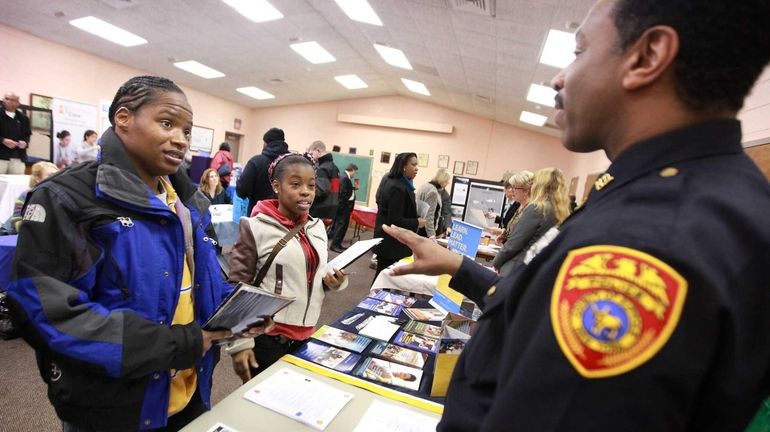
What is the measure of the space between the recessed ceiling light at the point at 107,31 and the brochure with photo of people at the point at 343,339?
743 centimetres

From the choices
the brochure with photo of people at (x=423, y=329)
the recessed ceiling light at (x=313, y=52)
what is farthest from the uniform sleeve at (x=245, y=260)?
the recessed ceiling light at (x=313, y=52)

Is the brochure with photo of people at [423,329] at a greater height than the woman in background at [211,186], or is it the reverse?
the woman in background at [211,186]

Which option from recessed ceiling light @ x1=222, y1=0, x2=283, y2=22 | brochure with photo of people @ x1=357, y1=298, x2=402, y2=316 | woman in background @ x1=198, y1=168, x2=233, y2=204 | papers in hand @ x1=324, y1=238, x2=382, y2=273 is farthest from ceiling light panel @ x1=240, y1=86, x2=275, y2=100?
papers in hand @ x1=324, y1=238, x2=382, y2=273

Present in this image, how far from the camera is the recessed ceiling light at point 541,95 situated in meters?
6.01

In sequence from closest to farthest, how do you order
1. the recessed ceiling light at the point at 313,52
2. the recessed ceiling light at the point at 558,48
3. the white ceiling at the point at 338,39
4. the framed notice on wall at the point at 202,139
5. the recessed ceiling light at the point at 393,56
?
the recessed ceiling light at the point at 558,48 < the white ceiling at the point at 338,39 < the recessed ceiling light at the point at 393,56 < the recessed ceiling light at the point at 313,52 < the framed notice on wall at the point at 202,139

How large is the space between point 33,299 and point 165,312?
0.25 m

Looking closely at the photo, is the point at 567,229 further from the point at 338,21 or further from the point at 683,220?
the point at 338,21

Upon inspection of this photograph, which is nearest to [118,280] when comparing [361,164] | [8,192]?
[8,192]

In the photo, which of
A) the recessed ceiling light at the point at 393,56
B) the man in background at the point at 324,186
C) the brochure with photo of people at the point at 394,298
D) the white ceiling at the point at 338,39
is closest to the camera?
the brochure with photo of people at the point at 394,298

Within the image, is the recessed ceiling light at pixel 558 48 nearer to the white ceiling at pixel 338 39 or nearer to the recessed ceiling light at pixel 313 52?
the white ceiling at pixel 338 39

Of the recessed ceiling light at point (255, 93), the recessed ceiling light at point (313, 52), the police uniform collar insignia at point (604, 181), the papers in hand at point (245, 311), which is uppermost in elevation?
the recessed ceiling light at point (313, 52)

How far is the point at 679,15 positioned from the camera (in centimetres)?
44

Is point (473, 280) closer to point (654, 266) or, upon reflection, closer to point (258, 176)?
point (654, 266)

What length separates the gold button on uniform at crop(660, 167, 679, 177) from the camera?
436 millimetres
